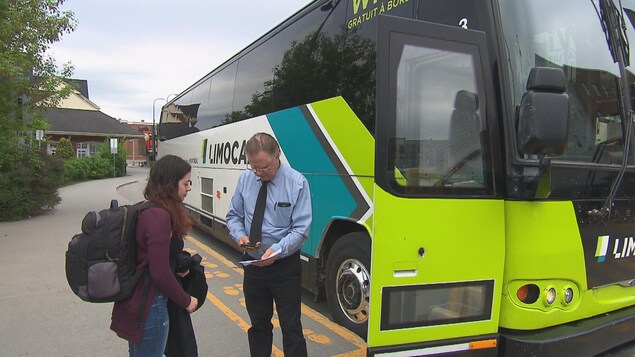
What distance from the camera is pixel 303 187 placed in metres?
2.92

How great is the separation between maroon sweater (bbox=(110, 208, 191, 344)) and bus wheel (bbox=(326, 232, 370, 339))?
178 centimetres

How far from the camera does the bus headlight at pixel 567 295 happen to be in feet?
8.71

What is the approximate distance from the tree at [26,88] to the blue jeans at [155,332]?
353 inches

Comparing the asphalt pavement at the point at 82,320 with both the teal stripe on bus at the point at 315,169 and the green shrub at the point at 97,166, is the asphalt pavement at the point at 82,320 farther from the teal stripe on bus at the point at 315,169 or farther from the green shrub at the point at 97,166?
the green shrub at the point at 97,166

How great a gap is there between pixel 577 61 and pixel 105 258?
3.05 m

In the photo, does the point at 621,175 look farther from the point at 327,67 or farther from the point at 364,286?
the point at 327,67

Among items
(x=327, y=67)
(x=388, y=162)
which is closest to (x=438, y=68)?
(x=388, y=162)

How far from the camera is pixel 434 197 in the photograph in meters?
2.48

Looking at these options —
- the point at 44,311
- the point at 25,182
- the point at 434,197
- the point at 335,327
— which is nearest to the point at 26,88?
the point at 25,182

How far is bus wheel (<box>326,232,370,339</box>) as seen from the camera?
3.73m

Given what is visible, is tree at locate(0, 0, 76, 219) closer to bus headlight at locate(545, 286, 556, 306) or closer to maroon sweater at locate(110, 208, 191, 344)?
maroon sweater at locate(110, 208, 191, 344)

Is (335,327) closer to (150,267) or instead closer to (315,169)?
(315,169)

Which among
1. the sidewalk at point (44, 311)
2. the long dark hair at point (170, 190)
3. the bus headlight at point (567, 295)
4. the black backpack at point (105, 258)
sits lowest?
the sidewalk at point (44, 311)

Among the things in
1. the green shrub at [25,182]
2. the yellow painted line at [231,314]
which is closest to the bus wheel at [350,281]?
the yellow painted line at [231,314]
